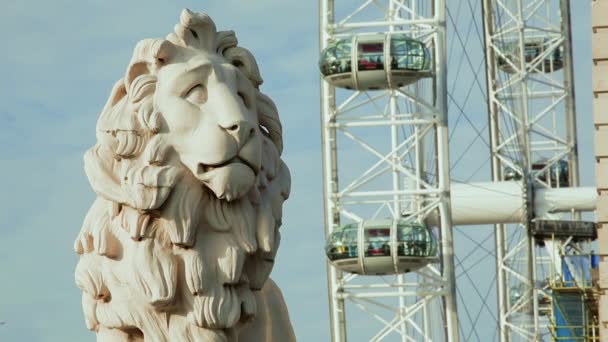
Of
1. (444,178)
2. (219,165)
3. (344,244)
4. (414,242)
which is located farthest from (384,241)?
(219,165)

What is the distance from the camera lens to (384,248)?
35938 mm

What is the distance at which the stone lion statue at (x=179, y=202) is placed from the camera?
157 inches

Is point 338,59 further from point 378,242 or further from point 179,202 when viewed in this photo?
point 179,202

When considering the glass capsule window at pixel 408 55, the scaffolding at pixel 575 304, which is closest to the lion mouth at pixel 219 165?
the scaffolding at pixel 575 304

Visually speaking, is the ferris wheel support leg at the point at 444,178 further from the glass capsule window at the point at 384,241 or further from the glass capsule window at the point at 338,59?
the glass capsule window at the point at 338,59

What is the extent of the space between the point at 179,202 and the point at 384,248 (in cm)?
3204

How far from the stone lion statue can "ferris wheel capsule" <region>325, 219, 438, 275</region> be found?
31736 mm

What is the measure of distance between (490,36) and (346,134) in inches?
422

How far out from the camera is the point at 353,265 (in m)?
36.5

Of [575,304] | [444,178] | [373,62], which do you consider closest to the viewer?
[575,304]

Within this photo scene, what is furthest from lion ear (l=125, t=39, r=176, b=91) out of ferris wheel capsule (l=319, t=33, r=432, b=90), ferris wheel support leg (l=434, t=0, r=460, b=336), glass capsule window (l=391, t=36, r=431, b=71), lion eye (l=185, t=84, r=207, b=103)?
ferris wheel support leg (l=434, t=0, r=460, b=336)

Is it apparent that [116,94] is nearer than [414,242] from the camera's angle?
Yes

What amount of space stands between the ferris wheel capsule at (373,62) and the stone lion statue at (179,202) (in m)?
31.5

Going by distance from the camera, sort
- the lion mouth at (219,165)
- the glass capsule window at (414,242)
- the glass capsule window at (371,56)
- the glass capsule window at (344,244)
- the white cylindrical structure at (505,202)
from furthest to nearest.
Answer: the white cylindrical structure at (505,202)
the glass capsule window at (344,244)
the glass capsule window at (414,242)
the glass capsule window at (371,56)
the lion mouth at (219,165)
